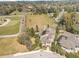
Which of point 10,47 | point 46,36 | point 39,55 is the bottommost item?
point 39,55

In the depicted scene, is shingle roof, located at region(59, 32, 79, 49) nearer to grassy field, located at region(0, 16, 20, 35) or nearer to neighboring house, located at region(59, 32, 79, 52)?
neighboring house, located at region(59, 32, 79, 52)

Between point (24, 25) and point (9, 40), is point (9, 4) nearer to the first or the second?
point (24, 25)

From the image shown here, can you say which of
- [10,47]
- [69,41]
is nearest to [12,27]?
[10,47]

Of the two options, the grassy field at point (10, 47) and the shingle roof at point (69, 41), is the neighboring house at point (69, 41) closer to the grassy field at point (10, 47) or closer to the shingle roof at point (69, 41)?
the shingle roof at point (69, 41)

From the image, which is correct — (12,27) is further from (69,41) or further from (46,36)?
(69,41)

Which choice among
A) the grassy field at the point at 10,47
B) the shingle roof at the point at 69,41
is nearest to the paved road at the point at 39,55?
the grassy field at the point at 10,47

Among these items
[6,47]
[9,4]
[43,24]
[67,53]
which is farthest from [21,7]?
[67,53]
